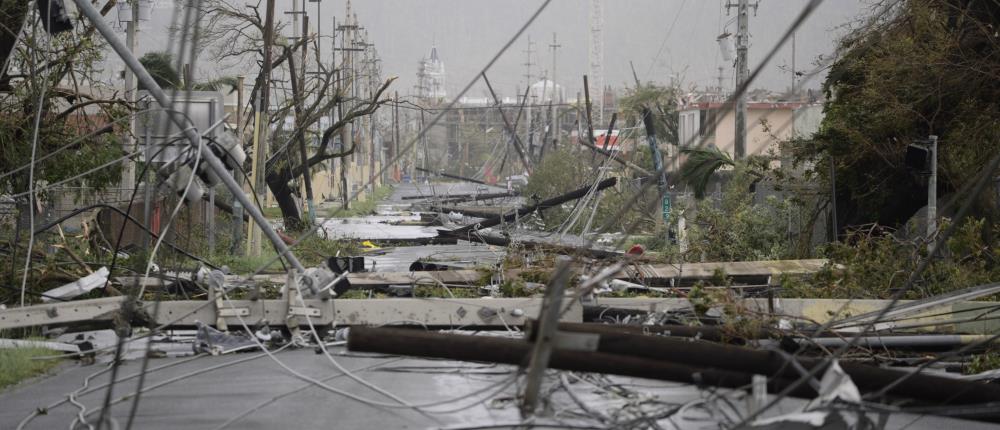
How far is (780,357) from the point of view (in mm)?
4895

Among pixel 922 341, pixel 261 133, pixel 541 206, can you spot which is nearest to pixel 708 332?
pixel 922 341

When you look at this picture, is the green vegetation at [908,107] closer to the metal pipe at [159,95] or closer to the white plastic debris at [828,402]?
the metal pipe at [159,95]

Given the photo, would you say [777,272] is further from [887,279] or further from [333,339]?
[333,339]

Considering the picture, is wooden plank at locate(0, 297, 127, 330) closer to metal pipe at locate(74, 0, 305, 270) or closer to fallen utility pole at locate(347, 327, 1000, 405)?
metal pipe at locate(74, 0, 305, 270)

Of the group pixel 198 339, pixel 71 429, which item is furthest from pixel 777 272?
pixel 71 429

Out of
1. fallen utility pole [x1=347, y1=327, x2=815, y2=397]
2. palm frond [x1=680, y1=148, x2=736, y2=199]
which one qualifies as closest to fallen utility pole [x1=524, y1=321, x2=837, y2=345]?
fallen utility pole [x1=347, y1=327, x2=815, y2=397]

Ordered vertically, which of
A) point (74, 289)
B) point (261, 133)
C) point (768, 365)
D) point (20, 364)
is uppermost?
point (261, 133)

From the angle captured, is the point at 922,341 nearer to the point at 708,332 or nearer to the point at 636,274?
the point at 708,332

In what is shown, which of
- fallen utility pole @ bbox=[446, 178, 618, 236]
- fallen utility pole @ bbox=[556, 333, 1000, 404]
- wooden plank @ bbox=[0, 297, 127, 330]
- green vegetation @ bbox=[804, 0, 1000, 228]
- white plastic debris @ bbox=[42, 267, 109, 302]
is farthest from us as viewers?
fallen utility pole @ bbox=[446, 178, 618, 236]

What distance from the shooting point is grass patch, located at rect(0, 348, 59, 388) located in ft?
26.0

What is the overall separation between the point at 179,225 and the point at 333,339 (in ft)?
43.1

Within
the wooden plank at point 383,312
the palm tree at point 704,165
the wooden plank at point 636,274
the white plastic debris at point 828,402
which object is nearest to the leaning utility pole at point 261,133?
the palm tree at point 704,165

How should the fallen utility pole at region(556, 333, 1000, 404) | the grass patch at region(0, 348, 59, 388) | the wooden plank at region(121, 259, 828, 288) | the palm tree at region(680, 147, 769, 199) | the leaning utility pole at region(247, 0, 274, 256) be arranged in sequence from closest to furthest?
the fallen utility pole at region(556, 333, 1000, 404) → the grass patch at region(0, 348, 59, 388) → the wooden plank at region(121, 259, 828, 288) → the leaning utility pole at region(247, 0, 274, 256) → the palm tree at region(680, 147, 769, 199)

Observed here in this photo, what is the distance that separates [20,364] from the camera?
8211mm
